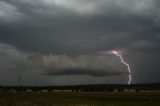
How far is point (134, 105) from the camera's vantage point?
247 ft

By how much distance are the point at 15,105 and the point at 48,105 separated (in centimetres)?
729

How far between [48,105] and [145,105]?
22682 millimetres

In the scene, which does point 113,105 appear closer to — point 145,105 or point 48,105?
point 145,105

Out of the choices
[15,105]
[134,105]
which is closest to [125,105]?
[134,105]

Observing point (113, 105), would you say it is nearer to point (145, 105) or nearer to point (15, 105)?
point (145, 105)

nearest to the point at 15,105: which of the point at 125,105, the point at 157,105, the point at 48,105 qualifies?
the point at 48,105

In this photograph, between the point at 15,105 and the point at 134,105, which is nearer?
the point at 15,105

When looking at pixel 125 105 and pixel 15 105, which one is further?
pixel 125 105

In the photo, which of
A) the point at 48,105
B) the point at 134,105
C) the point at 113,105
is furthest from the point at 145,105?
the point at 48,105

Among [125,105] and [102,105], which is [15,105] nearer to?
[102,105]

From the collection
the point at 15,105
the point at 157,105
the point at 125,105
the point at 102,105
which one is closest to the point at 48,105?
the point at 15,105

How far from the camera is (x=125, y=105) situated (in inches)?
2970

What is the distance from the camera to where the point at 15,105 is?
70.6 meters

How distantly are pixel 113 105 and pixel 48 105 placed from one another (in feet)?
50.5
